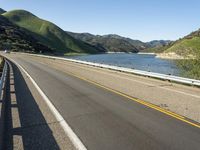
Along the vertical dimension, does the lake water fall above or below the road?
below

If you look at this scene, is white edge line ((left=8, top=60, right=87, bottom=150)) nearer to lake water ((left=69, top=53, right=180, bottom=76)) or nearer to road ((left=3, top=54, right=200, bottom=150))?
road ((left=3, top=54, right=200, bottom=150))

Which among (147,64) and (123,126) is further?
(147,64)

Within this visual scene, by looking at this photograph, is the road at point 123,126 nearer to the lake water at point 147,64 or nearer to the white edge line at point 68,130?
the white edge line at point 68,130

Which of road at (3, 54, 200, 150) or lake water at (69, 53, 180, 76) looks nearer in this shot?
road at (3, 54, 200, 150)

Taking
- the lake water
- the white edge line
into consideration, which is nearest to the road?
the white edge line

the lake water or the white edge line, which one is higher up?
the white edge line

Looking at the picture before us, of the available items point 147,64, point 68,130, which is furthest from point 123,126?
point 147,64

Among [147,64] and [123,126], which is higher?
[123,126]

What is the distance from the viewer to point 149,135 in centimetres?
773

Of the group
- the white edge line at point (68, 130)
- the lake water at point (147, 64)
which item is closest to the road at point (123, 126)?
the white edge line at point (68, 130)

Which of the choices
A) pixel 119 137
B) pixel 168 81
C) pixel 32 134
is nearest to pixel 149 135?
pixel 119 137

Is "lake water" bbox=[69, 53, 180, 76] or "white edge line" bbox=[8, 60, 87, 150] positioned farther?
"lake water" bbox=[69, 53, 180, 76]

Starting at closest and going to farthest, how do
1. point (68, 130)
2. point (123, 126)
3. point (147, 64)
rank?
point (68, 130) < point (123, 126) < point (147, 64)

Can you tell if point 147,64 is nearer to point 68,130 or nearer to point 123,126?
point 123,126
